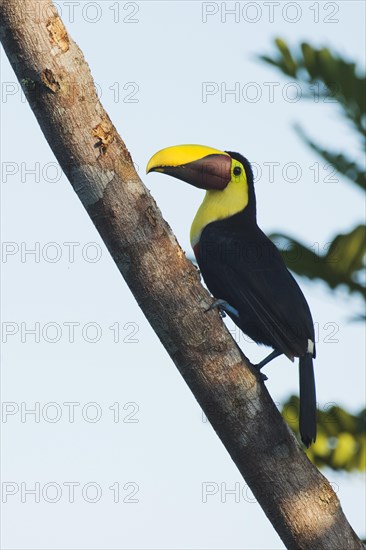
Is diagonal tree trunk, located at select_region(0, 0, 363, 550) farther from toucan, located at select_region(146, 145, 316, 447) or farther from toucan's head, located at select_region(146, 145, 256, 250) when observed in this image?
toucan's head, located at select_region(146, 145, 256, 250)

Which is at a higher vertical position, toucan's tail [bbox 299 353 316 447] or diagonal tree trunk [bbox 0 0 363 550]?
diagonal tree trunk [bbox 0 0 363 550]

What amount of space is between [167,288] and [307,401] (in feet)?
3.59

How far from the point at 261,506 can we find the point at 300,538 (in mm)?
150

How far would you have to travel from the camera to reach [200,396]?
2.61 metres

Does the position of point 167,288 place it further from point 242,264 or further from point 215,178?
point 215,178

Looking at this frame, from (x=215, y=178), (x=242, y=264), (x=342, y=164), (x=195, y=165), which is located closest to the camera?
(x=242, y=264)

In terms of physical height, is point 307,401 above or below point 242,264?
below

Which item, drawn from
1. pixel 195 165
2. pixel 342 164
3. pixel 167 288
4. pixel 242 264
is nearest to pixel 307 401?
pixel 242 264

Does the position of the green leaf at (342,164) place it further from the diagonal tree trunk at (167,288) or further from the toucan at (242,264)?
the diagonal tree trunk at (167,288)

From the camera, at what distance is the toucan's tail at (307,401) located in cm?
326

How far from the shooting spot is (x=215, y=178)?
418 centimetres

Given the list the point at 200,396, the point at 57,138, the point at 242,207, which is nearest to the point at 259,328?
the point at 242,207

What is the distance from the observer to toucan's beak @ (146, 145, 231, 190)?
3.76 meters

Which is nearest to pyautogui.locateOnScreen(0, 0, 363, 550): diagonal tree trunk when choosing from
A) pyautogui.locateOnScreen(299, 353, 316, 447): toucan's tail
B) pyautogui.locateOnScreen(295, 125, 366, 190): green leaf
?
pyautogui.locateOnScreen(299, 353, 316, 447): toucan's tail
